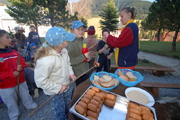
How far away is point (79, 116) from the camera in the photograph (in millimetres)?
1014

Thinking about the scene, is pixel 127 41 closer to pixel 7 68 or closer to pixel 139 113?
pixel 139 113

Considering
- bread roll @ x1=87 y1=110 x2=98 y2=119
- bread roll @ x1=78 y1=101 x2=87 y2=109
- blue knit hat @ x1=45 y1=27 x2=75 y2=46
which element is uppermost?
blue knit hat @ x1=45 y1=27 x2=75 y2=46

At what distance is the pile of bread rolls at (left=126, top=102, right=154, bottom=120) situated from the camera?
105 cm

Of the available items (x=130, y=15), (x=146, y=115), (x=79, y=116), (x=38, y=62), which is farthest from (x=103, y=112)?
(x=130, y=15)

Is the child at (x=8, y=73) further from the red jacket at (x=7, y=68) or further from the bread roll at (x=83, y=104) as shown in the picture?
the bread roll at (x=83, y=104)

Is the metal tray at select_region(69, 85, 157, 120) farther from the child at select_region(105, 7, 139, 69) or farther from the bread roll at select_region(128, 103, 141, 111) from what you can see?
the child at select_region(105, 7, 139, 69)

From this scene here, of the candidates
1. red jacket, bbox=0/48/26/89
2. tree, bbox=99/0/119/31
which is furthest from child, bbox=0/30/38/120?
tree, bbox=99/0/119/31

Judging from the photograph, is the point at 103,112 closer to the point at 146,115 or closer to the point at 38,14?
the point at 146,115

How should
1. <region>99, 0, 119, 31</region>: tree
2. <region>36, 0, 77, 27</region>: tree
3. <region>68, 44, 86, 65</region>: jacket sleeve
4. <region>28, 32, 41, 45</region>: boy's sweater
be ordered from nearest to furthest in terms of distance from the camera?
1. <region>68, 44, 86, 65</region>: jacket sleeve
2. <region>28, 32, 41, 45</region>: boy's sweater
3. <region>36, 0, 77, 27</region>: tree
4. <region>99, 0, 119, 31</region>: tree

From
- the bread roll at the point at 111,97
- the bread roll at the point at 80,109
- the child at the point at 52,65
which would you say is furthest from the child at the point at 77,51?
the bread roll at the point at 80,109

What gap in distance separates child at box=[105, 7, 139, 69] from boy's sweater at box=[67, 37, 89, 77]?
758mm

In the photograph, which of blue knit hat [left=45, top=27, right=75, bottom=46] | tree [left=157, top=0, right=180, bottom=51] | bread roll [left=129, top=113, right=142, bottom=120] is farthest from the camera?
tree [left=157, top=0, right=180, bottom=51]

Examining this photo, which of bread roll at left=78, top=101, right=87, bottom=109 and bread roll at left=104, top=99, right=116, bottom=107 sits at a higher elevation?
bread roll at left=78, top=101, right=87, bottom=109

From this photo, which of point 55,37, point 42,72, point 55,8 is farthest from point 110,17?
point 42,72
